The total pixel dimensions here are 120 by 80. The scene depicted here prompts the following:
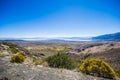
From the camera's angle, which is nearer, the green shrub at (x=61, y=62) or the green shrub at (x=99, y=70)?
the green shrub at (x=99, y=70)

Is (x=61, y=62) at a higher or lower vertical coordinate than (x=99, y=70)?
higher

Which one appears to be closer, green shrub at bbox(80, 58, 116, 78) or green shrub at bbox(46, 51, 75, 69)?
green shrub at bbox(80, 58, 116, 78)

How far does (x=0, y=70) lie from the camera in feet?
48.4

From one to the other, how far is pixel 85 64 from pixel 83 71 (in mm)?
873

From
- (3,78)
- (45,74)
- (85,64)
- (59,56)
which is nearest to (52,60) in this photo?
(59,56)

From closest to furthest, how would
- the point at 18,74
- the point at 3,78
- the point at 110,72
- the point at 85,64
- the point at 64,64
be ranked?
the point at 3,78 → the point at 18,74 → the point at 110,72 → the point at 85,64 → the point at 64,64

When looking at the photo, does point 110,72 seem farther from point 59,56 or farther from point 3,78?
point 3,78

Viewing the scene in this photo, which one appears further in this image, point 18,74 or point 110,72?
point 110,72

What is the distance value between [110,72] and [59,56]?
7.06 metres

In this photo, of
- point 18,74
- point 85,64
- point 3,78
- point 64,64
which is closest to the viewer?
point 3,78

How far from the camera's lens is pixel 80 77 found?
14352 mm

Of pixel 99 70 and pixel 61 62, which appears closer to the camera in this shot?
pixel 99 70

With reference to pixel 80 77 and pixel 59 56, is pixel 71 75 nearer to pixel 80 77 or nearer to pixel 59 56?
pixel 80 77

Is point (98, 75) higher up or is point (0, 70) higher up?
point (0, 70)
